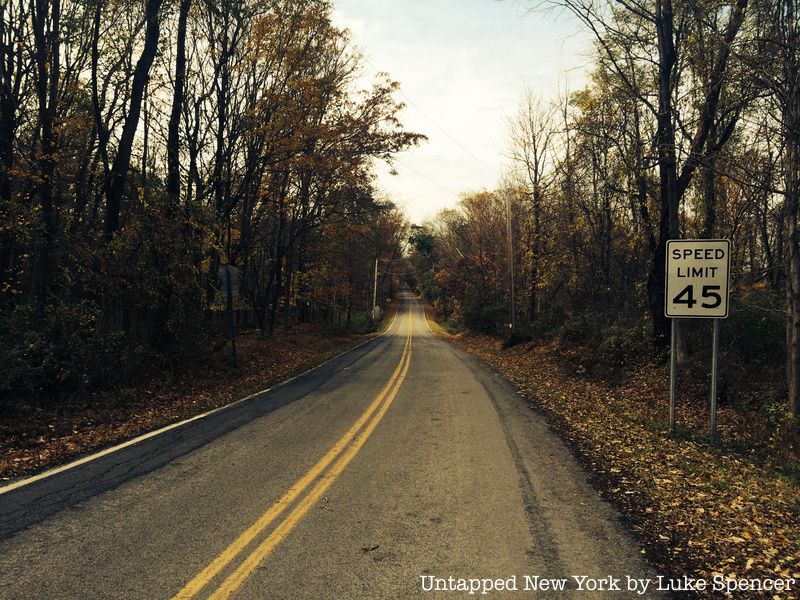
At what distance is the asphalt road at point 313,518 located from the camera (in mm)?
3734

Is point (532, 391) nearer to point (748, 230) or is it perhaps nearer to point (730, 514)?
point (730, 514)

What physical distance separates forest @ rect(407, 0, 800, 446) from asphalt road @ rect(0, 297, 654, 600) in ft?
17.3

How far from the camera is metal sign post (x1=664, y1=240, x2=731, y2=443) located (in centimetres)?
741

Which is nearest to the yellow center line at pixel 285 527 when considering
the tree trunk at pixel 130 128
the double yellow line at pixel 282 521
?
the double yellow line at pixel 282 521

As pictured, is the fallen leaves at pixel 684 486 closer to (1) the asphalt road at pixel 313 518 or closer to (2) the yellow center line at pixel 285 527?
(1) the asphalt road at pixel 313 518

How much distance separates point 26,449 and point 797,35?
13095 millimetres

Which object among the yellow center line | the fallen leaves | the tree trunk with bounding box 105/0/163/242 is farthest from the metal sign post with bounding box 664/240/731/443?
the tree trunk with bounding box 105/0/163/242

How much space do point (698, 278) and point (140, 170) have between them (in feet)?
58.3

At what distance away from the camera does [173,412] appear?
32.6ft

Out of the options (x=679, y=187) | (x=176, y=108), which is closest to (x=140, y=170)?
(x=176, y=108)

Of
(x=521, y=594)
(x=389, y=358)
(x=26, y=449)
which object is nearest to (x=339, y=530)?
(x=521, y=594)

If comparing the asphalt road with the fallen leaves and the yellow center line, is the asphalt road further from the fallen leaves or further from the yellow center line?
the fallen leaves

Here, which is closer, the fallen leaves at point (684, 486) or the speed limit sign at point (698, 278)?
the fallen leaves at point (684, 486)

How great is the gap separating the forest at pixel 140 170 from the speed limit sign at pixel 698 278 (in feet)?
37.0
